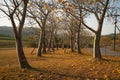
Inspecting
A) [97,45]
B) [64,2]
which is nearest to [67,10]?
[64,2]

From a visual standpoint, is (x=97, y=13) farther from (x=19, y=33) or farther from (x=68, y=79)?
(x=68, y=79)

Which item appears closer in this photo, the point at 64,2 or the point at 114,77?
the point at 114,77

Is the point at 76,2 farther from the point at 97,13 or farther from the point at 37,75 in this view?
the point at 37,75

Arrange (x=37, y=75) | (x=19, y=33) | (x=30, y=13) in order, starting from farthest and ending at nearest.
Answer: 1. (x=30, y=13)
2. (x=19, y=33)
3. (x=37, y=75)

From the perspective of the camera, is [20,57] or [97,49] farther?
[97,49]

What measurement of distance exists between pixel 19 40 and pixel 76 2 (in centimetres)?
753

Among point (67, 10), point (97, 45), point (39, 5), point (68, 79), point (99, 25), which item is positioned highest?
point (39, 5)

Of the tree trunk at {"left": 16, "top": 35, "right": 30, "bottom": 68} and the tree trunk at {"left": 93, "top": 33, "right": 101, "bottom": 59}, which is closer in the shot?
the tree trunk at {"left": 16, "top": 35, "right": 30, "bottom": 68}

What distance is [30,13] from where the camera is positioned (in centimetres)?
3216

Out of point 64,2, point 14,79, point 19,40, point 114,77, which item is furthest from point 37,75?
point 64,2

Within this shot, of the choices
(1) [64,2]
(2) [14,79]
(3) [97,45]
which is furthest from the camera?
(3) [97,45]

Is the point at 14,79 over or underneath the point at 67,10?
underneath

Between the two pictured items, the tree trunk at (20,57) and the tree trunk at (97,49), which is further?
Answer: the tree trunk at (97,49)

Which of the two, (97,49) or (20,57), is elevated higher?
(97,49)
